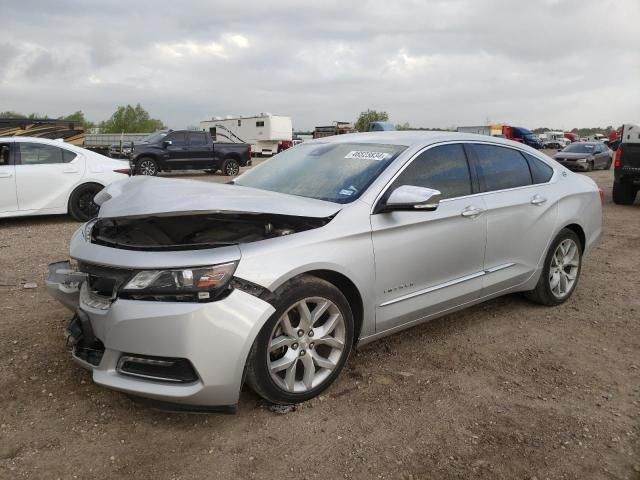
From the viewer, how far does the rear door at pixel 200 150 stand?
19.6 m

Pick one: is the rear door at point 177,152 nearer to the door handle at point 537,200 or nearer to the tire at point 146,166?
the tire at point 146,166

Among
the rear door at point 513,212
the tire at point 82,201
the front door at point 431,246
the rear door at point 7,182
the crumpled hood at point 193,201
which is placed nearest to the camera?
the crumpled hood at point 193,201

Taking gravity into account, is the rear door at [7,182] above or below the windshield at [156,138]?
below

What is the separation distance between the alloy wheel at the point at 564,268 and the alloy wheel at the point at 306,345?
2.49m

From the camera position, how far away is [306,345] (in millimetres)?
3020

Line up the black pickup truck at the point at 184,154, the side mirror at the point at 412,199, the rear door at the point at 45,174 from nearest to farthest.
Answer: the side mirror at the point at 412,199
the rear door at the point at 45,174
the black pickup truck at the point at 184,154

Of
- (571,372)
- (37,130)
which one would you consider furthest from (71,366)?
(37,130)

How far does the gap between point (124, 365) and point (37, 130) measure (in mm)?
19791

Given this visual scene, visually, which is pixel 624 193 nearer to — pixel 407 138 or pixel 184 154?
pixel 407 138

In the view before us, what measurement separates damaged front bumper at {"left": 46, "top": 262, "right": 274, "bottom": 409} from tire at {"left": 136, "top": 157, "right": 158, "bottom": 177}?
16.7m

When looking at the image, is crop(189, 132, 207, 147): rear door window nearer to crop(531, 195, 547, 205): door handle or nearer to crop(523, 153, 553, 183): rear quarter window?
crop(523, 153, 553, 183): rear quarter window

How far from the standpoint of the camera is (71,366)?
137 inches

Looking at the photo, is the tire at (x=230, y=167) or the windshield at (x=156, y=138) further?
the tire at (x=230, y=167)

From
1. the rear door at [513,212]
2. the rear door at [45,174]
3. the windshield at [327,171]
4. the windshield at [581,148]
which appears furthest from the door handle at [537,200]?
the windshield at [581,148]
